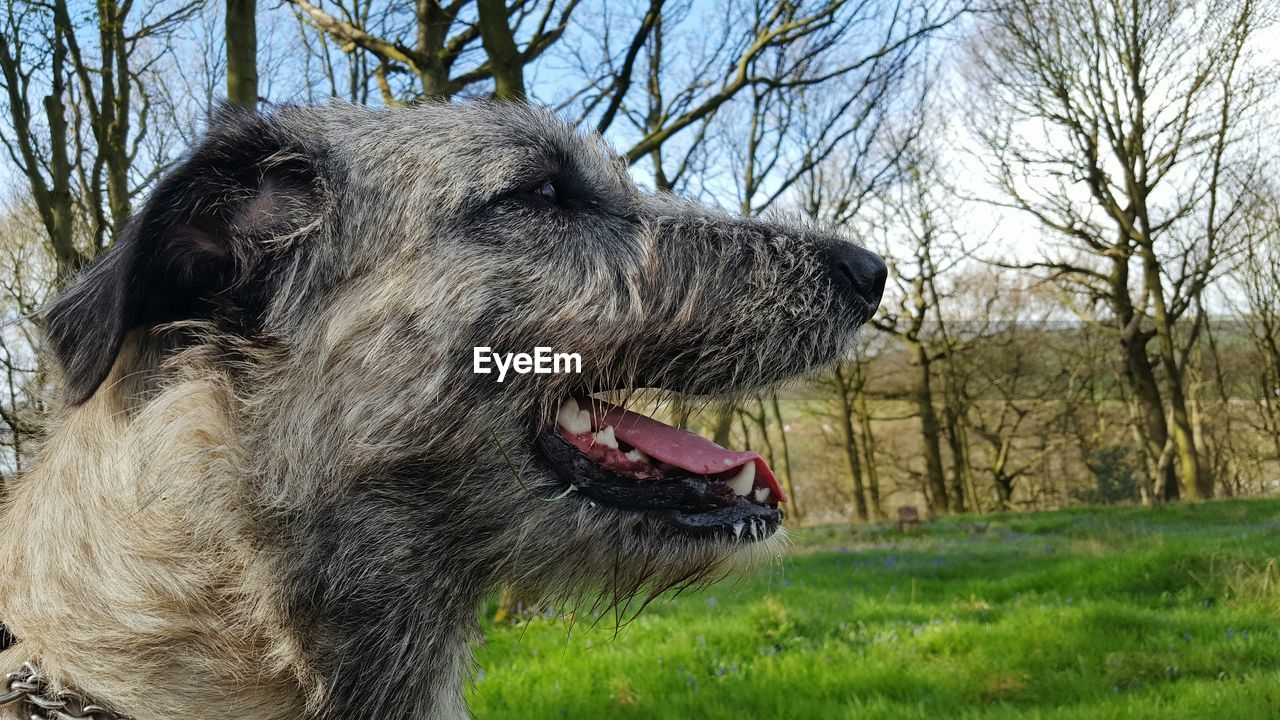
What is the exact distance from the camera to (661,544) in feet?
7.50

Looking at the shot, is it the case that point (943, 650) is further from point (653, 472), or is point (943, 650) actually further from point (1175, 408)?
point (1175, 408)

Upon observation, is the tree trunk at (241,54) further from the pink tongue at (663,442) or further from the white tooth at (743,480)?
the white tooth at (743,480)

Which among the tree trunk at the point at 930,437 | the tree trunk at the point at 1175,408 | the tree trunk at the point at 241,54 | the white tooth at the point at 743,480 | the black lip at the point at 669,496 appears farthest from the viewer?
the tree trunk at the point at 930,437

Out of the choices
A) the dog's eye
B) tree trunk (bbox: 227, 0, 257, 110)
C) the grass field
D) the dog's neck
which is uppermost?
tree trunk (bbox: 227, 0, 257, 110)

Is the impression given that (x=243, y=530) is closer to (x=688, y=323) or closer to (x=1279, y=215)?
(x=688, y=323)

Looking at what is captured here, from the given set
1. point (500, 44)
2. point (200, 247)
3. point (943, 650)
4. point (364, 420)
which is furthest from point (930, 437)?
point (200, 247)

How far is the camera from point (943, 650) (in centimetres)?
535

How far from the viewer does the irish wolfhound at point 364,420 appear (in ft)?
6.58

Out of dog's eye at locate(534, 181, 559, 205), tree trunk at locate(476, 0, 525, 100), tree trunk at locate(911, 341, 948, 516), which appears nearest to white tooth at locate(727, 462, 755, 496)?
dog's eye at locate(534, 181, 559, 205)

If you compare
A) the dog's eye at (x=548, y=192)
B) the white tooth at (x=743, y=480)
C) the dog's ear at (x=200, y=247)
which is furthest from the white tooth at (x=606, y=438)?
the dog's ear at (x=200, y=247)

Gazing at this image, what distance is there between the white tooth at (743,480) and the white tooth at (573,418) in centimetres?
44

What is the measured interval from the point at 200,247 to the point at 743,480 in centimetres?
162

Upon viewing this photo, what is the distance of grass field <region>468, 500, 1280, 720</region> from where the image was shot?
4.25 meters

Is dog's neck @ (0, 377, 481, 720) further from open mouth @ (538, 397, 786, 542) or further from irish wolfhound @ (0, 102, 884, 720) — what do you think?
open mouth @ (538, 397, 786, 542)
